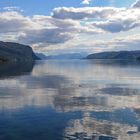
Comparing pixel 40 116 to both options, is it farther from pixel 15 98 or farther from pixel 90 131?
pixel 15 98

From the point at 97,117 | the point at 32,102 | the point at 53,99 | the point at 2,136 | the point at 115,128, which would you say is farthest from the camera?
the point at 53,99

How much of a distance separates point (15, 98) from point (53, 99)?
6.18 m

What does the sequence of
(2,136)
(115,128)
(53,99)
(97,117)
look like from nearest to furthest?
(2,136) → (115,128) → (97,117) → (53,99)

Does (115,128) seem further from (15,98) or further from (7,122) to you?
(15,98)

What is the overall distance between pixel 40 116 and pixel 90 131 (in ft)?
32.5

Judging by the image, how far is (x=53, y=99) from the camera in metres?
58.1

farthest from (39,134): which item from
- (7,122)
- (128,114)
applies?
(128,114)

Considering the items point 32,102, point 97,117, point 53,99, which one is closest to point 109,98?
point 53,99

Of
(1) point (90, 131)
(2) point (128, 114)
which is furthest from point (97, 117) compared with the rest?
(1) point (90, 131)

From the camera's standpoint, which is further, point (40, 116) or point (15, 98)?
point (15, 98)

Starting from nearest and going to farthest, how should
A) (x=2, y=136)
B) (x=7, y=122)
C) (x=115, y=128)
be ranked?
(x=2, y=136) → (x=115, y=128) → (x=7, y=122)

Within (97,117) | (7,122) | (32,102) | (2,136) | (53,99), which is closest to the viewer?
(2,136)

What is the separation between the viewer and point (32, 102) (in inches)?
2143

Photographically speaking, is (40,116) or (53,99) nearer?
(40,116)
